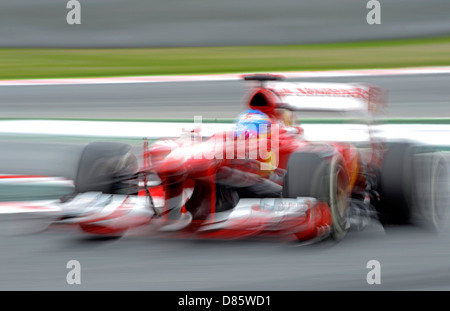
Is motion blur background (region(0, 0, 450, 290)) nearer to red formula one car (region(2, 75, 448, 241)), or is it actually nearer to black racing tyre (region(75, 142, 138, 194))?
red formula one car (region(2, 75, 448, 241))

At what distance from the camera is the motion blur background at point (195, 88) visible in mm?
4129

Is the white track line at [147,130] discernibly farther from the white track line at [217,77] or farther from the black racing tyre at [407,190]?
the black racing tyre at [407,190]

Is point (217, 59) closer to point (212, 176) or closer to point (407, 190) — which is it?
point (407, 190)

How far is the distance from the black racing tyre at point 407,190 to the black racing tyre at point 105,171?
5.28 feet

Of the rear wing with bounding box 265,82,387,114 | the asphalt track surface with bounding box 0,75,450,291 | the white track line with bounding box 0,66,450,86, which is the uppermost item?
the white track line with bounding box 0,66,450,86

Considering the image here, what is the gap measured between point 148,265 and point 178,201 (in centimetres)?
46

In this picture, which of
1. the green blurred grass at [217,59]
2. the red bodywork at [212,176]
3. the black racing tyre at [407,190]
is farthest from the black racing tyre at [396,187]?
the green blurred grass at [217,59]

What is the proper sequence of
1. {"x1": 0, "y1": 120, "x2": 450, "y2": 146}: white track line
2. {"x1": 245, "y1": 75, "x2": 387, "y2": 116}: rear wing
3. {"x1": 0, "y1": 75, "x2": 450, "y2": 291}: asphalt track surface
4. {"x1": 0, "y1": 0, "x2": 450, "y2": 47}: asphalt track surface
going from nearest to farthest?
1. {"x1": 0, "y1": 75, "x2": 450, "y2": 291}: asphalt track surface
2. {"x1": 245, "y1": 75, "x2": 387, "y2": 116}: rear wing
3. {"x1": 0, "y1": 120, "x2": 450, "y2": 146}: white track line
4. {"x1": 0, "y1": 0, "x2": 450, "y2": 47}: asphalt track surface

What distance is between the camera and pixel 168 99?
38.1ft

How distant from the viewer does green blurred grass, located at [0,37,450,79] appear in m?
13.6

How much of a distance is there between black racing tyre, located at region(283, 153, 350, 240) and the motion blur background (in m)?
0.23

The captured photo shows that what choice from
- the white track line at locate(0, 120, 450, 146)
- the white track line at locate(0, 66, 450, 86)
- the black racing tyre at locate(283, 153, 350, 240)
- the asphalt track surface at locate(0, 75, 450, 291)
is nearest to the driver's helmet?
the black racing tyre at locate(283, 153, 350, 240)

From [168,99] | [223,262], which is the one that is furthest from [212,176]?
[168,99]

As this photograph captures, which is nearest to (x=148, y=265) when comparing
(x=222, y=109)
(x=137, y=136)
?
(x=137, y=136)
